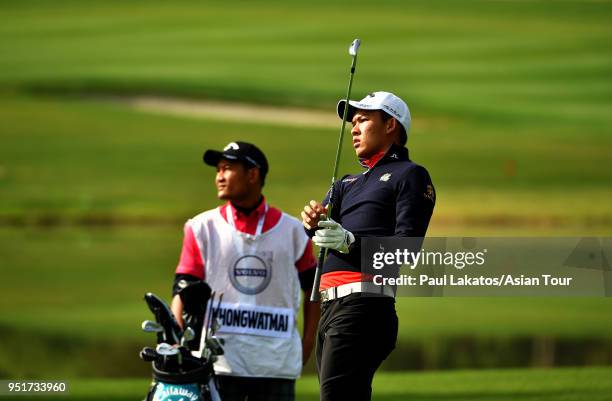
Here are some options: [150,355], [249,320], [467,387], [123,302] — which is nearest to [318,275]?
[150,355]

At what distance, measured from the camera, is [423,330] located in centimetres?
1853

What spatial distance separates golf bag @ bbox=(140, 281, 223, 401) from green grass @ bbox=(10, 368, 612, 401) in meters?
4.17

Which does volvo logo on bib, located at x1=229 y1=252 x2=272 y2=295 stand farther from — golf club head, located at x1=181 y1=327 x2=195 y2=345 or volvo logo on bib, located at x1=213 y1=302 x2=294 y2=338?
golf club head, located at x1=181 y1=327 x2=195 y2=345

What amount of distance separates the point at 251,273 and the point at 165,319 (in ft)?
3.81

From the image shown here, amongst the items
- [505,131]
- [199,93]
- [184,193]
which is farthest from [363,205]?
[199,93]

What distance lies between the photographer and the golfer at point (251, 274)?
23.3 ft

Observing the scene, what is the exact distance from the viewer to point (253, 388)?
7.11m

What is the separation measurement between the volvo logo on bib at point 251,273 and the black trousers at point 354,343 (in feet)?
4.13

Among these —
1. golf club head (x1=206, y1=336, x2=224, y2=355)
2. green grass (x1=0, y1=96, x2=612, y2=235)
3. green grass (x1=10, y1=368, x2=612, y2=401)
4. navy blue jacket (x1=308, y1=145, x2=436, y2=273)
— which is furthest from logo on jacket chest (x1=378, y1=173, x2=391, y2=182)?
green grass (x1=0, y1=96, x2=612, y2=235)

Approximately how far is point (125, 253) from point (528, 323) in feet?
31.5

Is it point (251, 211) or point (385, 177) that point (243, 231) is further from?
point (385, 177)

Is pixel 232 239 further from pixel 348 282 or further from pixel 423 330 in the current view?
pixel 423 330

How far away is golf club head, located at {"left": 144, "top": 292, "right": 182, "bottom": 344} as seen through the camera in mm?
6047

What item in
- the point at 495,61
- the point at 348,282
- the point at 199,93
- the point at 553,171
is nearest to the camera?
the point at 348,282
